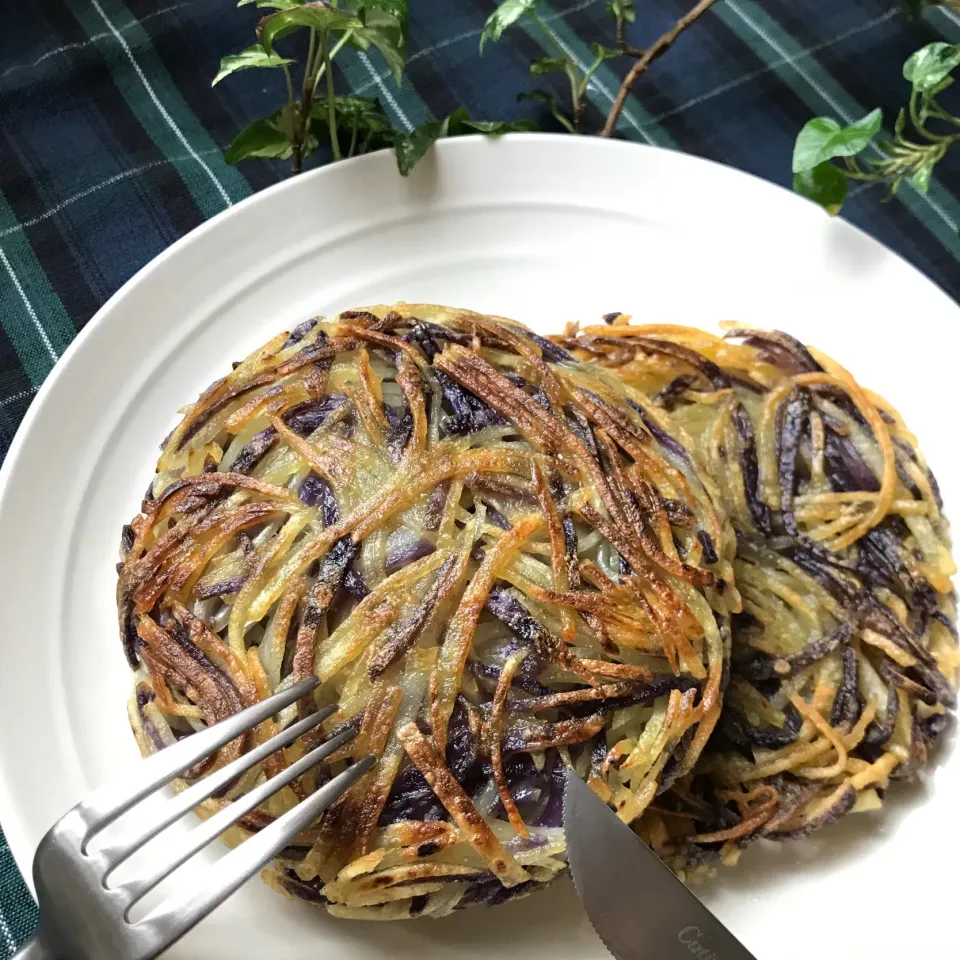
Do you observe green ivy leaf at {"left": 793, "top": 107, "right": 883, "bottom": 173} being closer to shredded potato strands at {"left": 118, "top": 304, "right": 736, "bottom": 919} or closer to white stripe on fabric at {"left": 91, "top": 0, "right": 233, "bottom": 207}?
shredded potato strands at {"left": 118, "top": 304, "right": 736, "bottom": 919}

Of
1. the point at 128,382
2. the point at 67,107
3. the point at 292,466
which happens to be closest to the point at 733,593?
the point at 292,466

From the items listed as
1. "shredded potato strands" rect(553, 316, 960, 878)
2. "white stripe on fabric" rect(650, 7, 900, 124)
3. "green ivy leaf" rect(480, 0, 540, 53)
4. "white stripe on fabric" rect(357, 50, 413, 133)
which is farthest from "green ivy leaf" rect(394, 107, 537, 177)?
"shredded potato strands" rect(553, 316, 960, 878)

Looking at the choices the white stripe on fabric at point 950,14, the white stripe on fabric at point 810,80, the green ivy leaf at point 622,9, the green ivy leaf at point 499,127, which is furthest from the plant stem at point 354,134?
the white stripe on fabric at point 950,14

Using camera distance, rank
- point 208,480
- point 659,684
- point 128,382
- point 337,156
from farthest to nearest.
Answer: point 337,156, point 128,382, point 208,480, point 659,684

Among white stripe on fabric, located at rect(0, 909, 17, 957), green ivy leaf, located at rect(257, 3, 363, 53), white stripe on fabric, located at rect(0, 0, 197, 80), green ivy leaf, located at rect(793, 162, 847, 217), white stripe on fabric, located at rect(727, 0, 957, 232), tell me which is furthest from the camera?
white stripe on fabric, located at rect(0, 0, 197, 80)

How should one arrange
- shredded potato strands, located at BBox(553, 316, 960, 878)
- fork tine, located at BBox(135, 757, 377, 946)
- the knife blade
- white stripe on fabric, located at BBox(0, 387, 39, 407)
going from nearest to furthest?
fork tine, located at BBox(135, 757, 377, 946) < the knife blade < shredded potato strands, located at BBox(553, 316, 960, 878) < white stripe on fabric, located at BBox(0, 387, 39, 407)

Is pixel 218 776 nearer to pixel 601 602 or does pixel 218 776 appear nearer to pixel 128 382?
pixel 601 602
